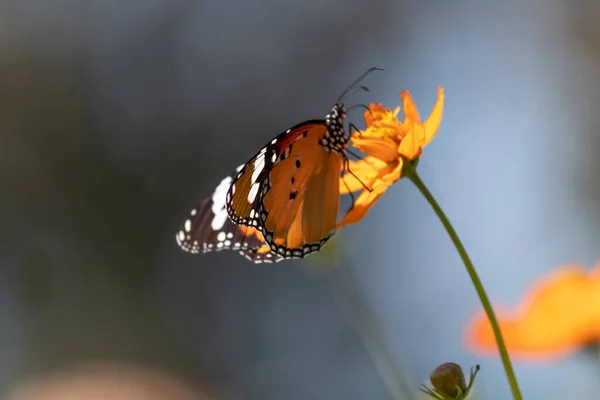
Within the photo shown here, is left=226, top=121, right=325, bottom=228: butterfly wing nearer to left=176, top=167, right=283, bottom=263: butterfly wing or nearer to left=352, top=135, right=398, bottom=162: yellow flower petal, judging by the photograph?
left=176, top=167, right=283, bottom=263: butterfly wing

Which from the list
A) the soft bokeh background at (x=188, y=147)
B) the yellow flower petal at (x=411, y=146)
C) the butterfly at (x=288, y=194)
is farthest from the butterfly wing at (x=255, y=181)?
the soft bokeh background at (x=188, y=147)

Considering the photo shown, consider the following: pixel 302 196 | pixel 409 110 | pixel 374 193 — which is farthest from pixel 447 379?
pixel 302 196

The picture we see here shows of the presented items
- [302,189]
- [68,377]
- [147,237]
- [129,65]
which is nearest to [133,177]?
[147,237]

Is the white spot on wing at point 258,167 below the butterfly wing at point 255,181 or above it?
above

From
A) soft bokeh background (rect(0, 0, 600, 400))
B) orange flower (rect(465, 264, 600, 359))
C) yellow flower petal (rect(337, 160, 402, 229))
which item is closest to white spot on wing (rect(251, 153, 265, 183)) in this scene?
yellow flower petal (rect(337, 160, 402, 229))

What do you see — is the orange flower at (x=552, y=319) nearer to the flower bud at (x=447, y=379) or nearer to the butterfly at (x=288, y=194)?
the butterfly at (x=288, y=194)

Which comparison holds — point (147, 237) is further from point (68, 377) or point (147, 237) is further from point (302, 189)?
point (302, 189)
